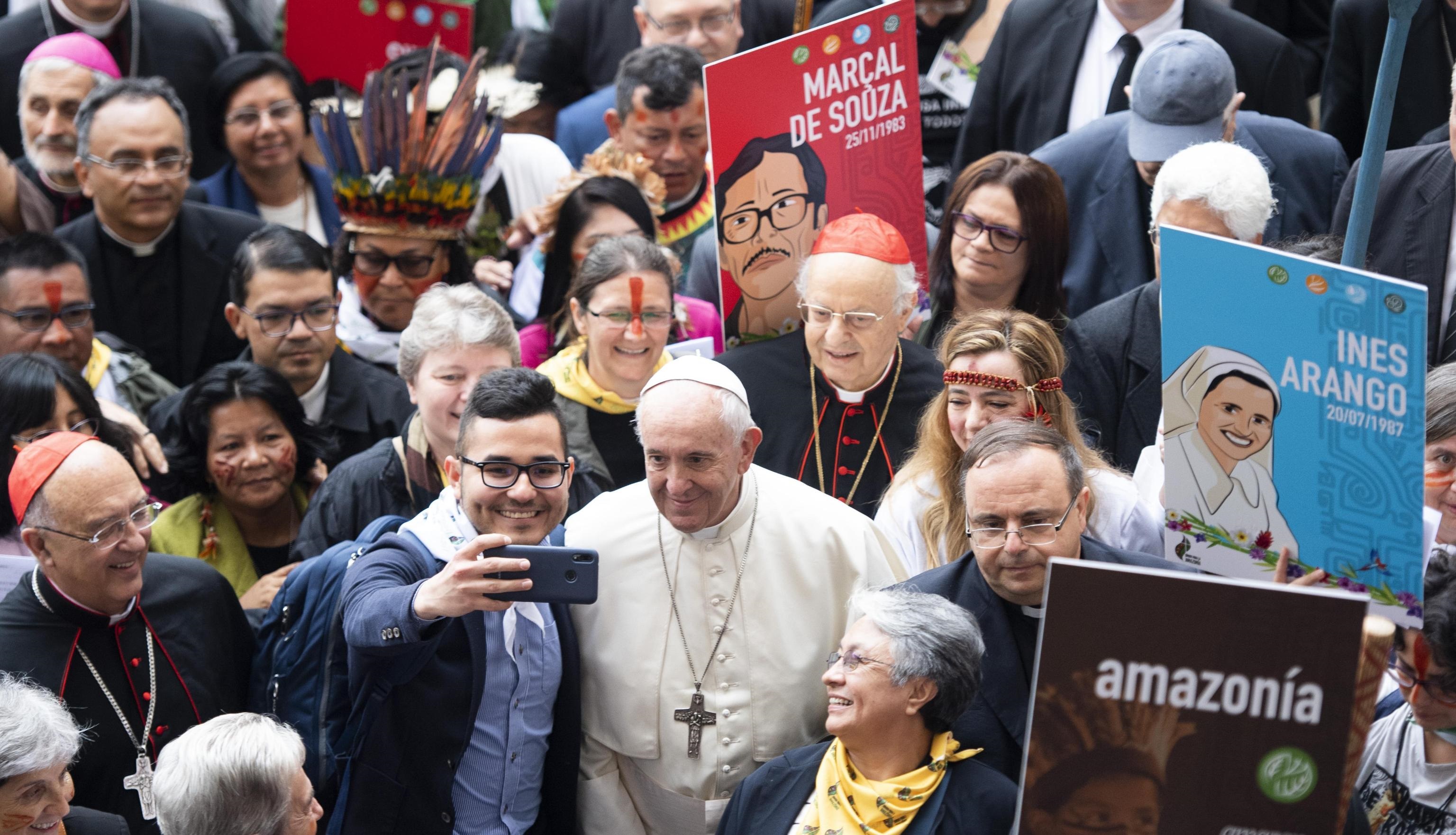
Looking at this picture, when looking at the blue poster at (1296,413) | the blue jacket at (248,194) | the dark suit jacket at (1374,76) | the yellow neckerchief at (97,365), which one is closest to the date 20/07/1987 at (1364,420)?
the blue poster at (1296,413)

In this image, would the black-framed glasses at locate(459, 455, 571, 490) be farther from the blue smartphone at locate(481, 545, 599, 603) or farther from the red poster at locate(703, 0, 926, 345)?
the red poster at locate(703, 0, 926, 345)

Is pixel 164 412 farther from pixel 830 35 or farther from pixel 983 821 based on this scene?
pixel 983 821

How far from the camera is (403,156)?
640 cm

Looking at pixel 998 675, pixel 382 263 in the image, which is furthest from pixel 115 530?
pixel 998 675

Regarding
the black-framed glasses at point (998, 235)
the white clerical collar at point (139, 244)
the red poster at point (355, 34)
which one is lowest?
the black-framed glasses at point (998, 235)

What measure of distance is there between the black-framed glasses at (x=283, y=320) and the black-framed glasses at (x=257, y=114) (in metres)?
1.56

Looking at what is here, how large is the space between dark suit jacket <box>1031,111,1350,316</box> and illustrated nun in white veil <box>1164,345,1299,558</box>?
82.6 inches

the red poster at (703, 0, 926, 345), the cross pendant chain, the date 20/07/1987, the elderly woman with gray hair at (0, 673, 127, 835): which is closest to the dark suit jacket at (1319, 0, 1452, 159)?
the red poster at (703, 0, 926, 345)

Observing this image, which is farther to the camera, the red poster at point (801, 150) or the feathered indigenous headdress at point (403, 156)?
the feathered indigenous headdress at point (403, 156)

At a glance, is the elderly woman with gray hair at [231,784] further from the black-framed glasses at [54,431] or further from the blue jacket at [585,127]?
the blue jacket at [585,127]

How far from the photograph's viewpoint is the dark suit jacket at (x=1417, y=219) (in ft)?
17.7

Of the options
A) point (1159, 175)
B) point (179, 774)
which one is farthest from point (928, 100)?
point (179, 774)

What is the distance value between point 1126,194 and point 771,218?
1406 mm

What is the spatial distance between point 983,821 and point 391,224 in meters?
3.67
